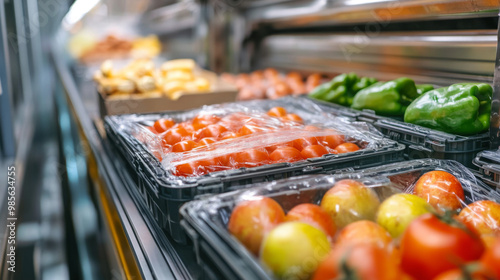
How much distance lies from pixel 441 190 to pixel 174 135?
89 centimetres

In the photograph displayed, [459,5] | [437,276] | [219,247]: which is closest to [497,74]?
[459,5]

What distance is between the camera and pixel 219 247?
756mm

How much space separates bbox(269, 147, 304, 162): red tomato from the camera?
1.27 metres

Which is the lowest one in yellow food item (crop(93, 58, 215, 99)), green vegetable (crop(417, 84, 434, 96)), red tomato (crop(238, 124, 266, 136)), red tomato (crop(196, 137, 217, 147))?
red tomato (crop(196, 137, 217, 147))

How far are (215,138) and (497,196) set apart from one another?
0.86m

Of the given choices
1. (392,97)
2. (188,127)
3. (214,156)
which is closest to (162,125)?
(188,127)

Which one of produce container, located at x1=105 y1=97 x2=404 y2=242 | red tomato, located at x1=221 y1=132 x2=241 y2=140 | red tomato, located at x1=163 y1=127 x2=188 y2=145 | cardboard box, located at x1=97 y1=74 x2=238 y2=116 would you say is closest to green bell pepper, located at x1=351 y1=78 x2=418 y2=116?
produce container, located at x1=105 y1=97 x2=404 y2=242

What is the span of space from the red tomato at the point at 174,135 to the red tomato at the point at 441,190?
0.81 meters

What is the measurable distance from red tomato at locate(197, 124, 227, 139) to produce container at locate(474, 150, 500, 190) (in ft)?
2.68

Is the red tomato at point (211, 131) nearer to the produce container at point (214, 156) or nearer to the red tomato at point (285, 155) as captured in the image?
the produce container at point (214, 156)

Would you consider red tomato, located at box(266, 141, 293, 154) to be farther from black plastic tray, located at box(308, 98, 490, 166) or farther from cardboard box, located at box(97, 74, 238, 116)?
cardboard box, located at box(97, 74, 238, 116)

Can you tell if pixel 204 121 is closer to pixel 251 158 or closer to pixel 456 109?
pixel 251 158

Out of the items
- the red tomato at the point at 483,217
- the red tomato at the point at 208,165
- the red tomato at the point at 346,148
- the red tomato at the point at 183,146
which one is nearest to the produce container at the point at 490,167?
the red tomato at the point at 483,217

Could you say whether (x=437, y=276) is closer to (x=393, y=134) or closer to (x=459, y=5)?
(x=393, y=134)
